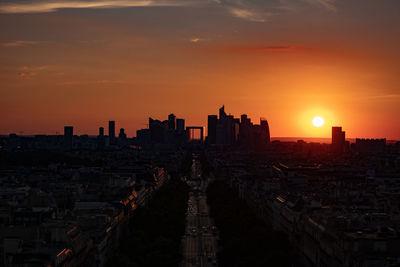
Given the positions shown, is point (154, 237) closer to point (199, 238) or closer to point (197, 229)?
point (199, 238)

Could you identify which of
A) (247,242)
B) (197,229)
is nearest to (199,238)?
(197,229)

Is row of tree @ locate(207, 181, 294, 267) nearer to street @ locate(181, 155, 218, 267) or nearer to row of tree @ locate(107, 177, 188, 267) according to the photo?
street @ locate(181, 155, 218, 267)

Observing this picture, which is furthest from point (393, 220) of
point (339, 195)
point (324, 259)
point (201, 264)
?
point (339, 195)

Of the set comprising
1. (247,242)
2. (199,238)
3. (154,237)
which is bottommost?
(199,238)

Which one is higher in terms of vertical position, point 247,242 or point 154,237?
point 247,242

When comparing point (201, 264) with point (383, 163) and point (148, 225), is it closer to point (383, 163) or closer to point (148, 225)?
point (148, 225)

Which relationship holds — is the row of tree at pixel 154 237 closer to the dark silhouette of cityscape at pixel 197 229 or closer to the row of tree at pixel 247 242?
the dark silhouette of cityscape at pixel 197 229

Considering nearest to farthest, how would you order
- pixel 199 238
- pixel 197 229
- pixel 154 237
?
pixel 154 237 → pixel 199 238 → pixel 197 229
